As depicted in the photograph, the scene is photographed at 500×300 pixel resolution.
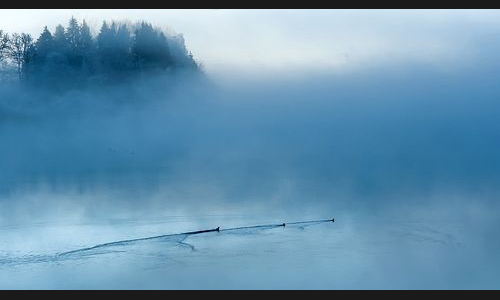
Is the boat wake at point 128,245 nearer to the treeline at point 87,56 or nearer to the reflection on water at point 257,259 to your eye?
the reflection on water at point 257,259

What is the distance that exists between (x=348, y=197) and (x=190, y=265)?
13399 mm

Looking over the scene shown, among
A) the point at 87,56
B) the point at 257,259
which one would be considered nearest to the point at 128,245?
the point at 257,259

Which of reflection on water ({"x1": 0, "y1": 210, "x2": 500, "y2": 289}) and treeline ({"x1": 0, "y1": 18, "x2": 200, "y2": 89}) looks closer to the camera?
reflection on water ({"x1": 0, "y1": 210, "x2": 500, "y2": 289})

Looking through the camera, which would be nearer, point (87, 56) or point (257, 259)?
point (257, 259)

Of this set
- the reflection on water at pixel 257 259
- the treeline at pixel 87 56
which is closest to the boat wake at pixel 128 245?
the reflection on water at pixel 257 259

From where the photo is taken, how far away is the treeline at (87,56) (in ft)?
153

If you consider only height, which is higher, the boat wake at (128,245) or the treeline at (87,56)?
the treeline at (87,56)

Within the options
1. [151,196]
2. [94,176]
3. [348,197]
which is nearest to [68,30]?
[94,176]

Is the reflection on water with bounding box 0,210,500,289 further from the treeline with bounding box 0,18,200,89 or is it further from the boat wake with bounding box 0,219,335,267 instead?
the treeline with bounding box 0,18,200,89

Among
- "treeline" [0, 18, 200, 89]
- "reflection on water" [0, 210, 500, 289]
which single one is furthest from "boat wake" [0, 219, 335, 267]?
"treeline" [0, 18, 200, 89]

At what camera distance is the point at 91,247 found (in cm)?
1664

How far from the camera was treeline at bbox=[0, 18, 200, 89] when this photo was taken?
46719 mm

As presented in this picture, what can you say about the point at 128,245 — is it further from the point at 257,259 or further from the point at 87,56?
the point at 87,56

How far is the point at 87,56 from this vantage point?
48.7 meters
